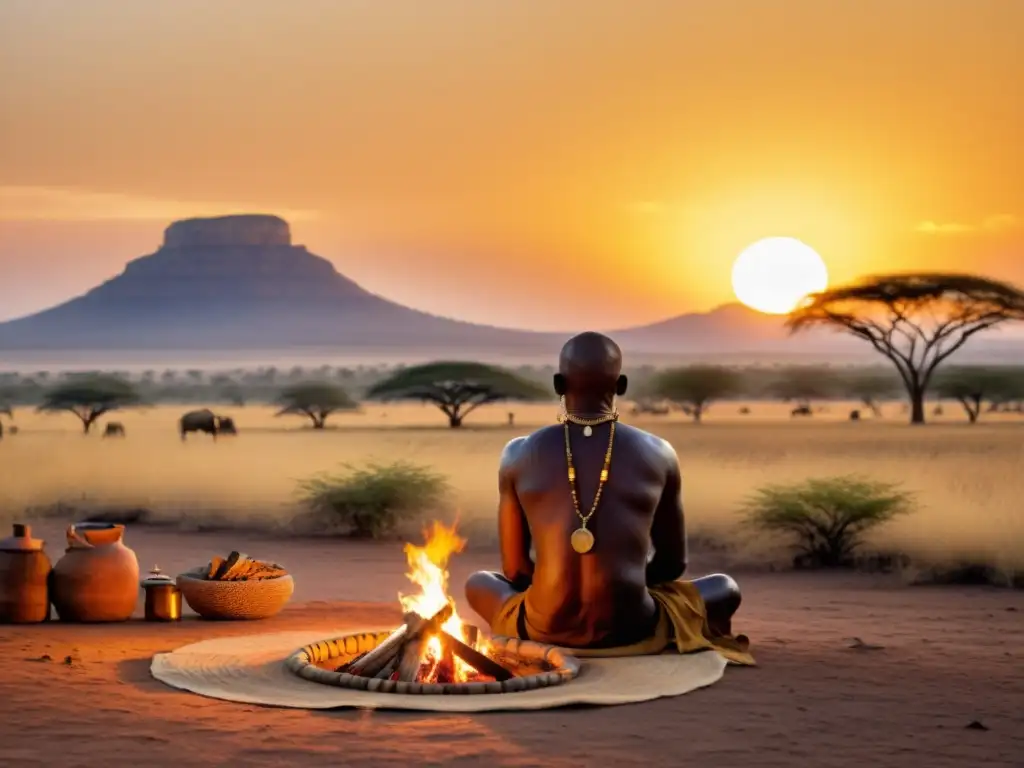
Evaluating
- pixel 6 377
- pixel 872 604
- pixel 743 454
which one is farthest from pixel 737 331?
pixel 872 604

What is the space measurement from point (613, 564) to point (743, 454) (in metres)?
26.4

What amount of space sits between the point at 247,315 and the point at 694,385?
293ft

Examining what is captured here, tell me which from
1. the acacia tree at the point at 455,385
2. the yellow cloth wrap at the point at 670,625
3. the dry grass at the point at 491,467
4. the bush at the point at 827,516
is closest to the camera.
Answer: the yellow cloth wrap at the point at 670,625

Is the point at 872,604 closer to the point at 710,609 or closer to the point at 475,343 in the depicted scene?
the point at 710,609

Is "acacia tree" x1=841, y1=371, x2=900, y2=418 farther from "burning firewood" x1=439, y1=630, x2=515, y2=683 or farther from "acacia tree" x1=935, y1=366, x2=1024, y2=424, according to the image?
"burning firewood" x1=439, y1=630, x2=515, y2=683

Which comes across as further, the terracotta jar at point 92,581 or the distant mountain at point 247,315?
the distant mountain at point 247,315

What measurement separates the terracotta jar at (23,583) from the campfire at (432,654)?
306 centimetres

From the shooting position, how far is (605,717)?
7.80m

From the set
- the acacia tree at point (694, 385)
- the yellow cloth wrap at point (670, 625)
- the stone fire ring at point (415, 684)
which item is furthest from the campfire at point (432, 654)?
the acacia tree at point (694, 385)

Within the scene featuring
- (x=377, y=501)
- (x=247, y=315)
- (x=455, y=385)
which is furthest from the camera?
(x=247, y=315)

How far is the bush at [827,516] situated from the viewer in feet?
52.9

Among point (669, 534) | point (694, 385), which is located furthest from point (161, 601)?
point (694, 385)

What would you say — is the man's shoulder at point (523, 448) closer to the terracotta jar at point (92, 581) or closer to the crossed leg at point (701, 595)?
the crossed leg at point (701, 595)

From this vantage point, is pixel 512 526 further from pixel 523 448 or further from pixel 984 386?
pixel 984 386
